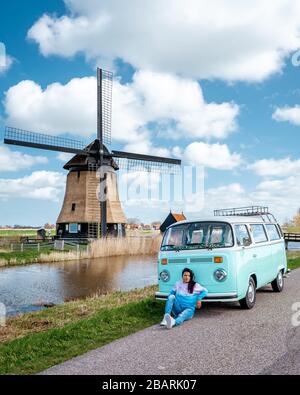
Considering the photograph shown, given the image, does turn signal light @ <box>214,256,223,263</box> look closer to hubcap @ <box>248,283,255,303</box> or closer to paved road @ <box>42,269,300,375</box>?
paved road @ <box>42,269,300,375</box>

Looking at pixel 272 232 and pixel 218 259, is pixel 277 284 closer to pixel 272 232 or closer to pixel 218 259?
→ pixel 272 232

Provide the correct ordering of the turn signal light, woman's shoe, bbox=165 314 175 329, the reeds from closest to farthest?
woman's shoe, bbox=165 314 175 329
the turn signal light
the reeds

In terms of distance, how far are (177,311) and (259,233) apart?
349 cm

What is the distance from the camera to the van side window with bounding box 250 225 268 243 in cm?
961

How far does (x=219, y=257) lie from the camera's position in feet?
26.5

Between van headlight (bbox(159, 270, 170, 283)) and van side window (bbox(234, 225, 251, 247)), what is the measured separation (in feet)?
5.42

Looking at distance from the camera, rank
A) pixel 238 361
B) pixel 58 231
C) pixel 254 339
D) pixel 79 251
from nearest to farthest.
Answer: pixel 238 361, pixel 254 339, pixel 79 251, pixel 58 231

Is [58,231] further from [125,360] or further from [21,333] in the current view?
[125,360]

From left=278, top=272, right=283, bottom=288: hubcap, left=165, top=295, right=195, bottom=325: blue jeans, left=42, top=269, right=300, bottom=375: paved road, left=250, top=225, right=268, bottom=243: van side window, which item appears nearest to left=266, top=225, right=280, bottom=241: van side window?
left=250, top=225, right=268, bottom=243: van side window

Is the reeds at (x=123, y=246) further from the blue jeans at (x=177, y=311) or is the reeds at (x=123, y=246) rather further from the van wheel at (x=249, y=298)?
the blue jeans at (x=177, y=311)

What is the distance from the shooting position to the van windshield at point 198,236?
27.7 ft

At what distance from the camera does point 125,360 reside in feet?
17.3
